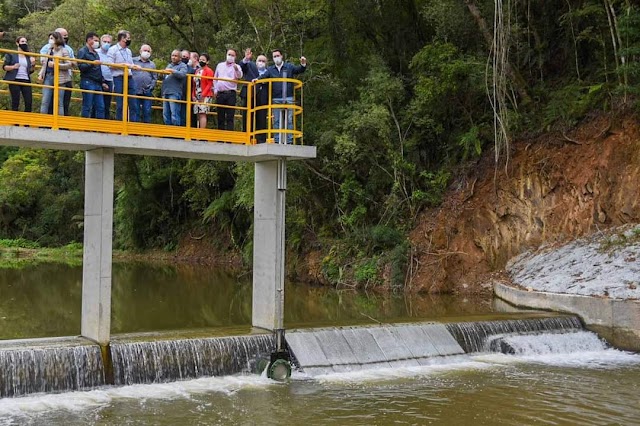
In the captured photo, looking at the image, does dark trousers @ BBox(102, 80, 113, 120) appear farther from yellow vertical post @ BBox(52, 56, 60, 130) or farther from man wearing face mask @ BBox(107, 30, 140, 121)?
yellow vertical post @ BBox(52, 56, 60, 130)

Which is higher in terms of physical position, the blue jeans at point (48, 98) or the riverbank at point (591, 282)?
the blue jeans at point (48, 98)

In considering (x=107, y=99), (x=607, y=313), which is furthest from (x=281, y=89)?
(x=607, y=313)

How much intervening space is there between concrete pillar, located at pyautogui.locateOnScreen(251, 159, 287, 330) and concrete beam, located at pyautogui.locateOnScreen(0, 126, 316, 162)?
0.39 meters

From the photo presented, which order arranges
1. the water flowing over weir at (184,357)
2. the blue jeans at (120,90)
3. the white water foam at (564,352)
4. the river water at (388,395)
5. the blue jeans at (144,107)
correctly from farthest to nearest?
the white water foam at (564,352) < the blue jeans at (144,107) < the blue jeans at (120,90) < the water flowing over weir at (184,357) < the river water at (388,395)

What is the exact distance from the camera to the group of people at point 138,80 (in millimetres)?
12484

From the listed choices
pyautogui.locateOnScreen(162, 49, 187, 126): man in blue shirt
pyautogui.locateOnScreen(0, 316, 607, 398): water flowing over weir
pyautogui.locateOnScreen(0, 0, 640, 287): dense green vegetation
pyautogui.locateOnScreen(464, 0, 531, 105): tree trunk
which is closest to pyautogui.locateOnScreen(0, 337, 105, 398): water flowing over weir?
pyautogui.locateOnScreen(0, 316, 607, 398): water flowing over weir

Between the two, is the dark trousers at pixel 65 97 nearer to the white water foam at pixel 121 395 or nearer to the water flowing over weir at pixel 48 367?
the water flowing over weir at pixel 48 367

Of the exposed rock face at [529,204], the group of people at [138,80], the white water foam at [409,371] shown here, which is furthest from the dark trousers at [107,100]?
the exposed rock face at [529,204]

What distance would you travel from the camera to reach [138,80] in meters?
13.6

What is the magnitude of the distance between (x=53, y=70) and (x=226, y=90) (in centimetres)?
326

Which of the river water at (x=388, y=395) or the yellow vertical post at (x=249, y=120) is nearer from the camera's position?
the river water at (x=388, y=395)

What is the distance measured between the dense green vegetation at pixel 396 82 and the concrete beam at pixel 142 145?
1027 cm

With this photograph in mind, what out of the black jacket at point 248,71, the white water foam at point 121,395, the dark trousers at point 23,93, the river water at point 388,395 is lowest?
the river water at point 388,395

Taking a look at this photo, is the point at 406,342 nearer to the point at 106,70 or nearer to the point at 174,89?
the point at 174,89
